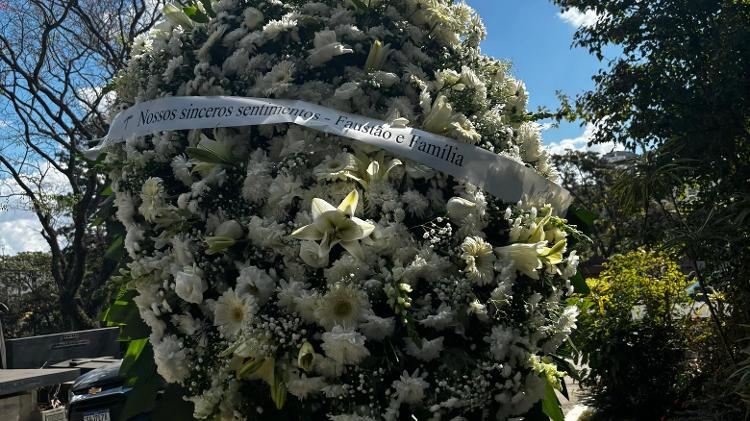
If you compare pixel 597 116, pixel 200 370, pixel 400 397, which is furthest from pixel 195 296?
pixel 597 116

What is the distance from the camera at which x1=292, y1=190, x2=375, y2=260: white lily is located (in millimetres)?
1644

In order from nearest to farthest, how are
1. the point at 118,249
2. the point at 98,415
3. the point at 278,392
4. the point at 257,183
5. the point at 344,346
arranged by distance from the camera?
the point at 344,346 < the point at 278,392 < the point at 257,183 < the point at 118,249 < the point at 98,415

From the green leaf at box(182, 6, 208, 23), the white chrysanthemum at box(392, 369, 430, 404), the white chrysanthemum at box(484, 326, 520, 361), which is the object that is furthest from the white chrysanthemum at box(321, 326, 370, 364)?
the green leaf at box(182, 6, 208, 23)

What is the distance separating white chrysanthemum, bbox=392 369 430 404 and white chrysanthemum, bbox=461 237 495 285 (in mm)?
314

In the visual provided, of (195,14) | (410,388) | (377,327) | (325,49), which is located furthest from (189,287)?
(195,14)

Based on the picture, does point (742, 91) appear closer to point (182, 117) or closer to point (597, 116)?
point (597, 116)

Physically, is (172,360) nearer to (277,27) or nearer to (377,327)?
(377,327)

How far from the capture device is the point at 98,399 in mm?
6172

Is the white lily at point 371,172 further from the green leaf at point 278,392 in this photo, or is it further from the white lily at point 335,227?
the green leaf at point 278,392

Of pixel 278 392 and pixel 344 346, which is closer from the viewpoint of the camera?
pixel 344 346

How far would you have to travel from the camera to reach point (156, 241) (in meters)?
2.04

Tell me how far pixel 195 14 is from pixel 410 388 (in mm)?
1722

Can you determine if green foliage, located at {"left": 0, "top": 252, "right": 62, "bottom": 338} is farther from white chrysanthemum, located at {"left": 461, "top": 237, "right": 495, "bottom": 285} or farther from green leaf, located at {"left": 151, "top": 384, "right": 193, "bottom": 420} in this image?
white chrysanthemum, located at {"left": 461, "top": 237, "right": 495, "bottom": 285}

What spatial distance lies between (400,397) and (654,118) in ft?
21.2
